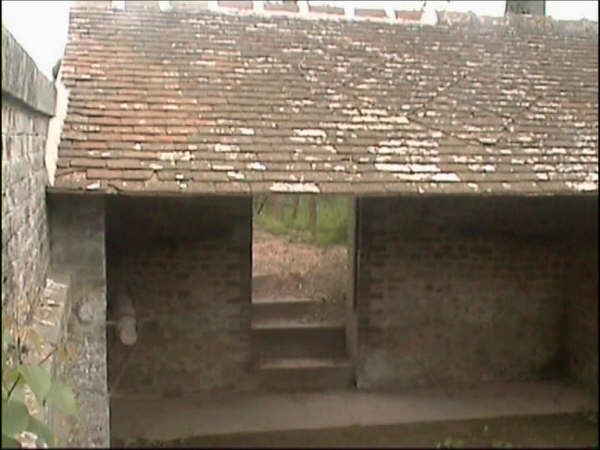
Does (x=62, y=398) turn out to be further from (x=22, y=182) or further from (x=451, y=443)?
(x=451, y=443)

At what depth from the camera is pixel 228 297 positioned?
8930mm

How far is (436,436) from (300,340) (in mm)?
2669

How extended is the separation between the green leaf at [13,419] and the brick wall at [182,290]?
668 cm

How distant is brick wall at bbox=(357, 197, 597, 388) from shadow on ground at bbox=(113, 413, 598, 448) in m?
1.39

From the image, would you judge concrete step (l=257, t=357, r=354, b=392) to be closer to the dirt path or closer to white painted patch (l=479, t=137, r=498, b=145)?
the dirt path

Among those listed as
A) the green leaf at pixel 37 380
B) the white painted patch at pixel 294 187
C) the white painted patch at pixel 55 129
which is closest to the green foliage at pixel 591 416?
the white painted patch at pixel 294 187

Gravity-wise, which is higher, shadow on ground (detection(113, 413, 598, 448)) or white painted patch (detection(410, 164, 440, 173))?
white painted patch (detection(410, 164, 440, 173))

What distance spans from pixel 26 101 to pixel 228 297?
5196mm

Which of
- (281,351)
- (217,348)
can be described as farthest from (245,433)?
(281,351)

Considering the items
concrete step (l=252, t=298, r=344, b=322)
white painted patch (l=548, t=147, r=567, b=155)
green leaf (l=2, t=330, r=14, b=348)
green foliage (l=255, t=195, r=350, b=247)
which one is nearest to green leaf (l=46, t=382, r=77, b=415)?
green leaf (l=2, t=330, r=14, b=348)

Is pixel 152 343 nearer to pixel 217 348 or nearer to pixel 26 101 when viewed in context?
pixel 217 348

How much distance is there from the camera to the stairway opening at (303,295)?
30.5 ft

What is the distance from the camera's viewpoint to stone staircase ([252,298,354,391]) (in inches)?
362

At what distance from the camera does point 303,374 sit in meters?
9.23
